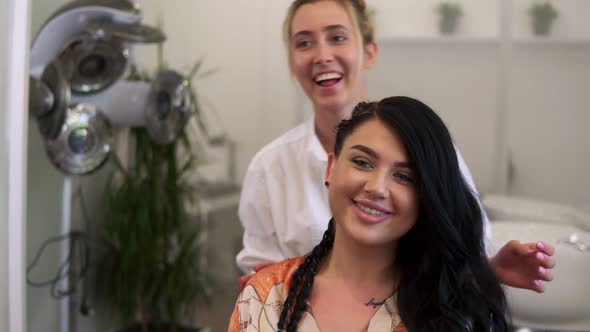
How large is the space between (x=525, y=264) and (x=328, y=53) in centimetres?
60

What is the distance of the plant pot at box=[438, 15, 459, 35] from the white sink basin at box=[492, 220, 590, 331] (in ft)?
4.12

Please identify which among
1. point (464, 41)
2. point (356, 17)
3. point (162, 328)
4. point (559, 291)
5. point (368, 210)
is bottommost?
point (162, 328)

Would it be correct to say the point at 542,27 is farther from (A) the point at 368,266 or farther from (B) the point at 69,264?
(B) the point at 69,264

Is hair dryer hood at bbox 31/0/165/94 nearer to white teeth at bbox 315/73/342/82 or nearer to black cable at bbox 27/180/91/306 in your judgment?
black cable at bbox 27/180/91/306

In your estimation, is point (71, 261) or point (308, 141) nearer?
point (308, 141)

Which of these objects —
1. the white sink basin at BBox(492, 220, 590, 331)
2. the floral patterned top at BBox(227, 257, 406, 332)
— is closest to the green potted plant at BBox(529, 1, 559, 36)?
the white sink basin at BBox(492, 220, 590, 331)

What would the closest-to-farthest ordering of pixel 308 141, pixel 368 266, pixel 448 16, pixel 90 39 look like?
pixel 368 266, pixel 308 141, pixel 90 39, pixel 448 16

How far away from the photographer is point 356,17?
144cm

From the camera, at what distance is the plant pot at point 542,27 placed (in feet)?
7.52

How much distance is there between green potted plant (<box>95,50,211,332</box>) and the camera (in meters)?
2.57

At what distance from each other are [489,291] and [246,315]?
1.35 ft

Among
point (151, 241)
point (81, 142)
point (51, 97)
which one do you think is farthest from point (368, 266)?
point (151, 241)

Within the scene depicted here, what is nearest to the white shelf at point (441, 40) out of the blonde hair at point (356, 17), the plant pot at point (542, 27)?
the plant pot at point (542, 27)

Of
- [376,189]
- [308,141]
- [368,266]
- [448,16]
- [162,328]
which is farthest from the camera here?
[162,328]
